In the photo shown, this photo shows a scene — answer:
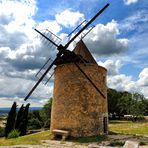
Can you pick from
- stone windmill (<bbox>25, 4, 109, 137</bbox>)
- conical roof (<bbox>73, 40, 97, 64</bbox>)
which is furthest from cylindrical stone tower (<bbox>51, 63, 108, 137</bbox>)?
conical roof (<bbox>73, 40, 97, 64</bbox>)

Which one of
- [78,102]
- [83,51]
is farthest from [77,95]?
[83,51]

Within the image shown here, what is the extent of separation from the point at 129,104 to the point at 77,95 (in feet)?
104

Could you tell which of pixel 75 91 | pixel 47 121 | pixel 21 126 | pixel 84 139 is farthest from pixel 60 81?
pixel 47 121

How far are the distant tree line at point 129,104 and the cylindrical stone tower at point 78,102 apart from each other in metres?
27.7

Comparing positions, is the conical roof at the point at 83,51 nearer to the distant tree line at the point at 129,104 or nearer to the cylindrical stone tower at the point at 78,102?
the cylindrical stone tower at the point at 78,102

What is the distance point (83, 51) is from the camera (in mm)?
22062

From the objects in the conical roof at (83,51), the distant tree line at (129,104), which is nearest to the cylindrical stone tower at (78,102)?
the conical roof at (83,51)

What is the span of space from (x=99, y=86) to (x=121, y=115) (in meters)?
40.8

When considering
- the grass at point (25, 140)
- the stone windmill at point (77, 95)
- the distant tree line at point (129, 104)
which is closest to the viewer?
the grass at point (25, 140)

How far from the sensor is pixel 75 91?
2005 centimetres

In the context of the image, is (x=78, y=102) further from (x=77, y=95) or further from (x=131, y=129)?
(x=131, y=129)

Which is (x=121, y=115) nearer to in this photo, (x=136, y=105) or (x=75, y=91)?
(x=136, y=105)

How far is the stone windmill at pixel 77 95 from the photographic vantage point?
64.6ft

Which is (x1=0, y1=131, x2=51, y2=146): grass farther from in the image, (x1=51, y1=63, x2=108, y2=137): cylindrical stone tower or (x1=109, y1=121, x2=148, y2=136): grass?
(x1=109, y1=121, x2=148, y2=136): grass
